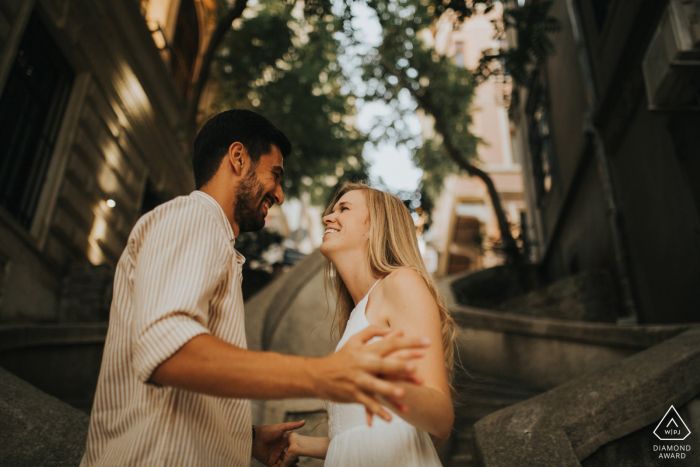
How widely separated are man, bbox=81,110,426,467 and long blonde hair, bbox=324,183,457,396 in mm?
646

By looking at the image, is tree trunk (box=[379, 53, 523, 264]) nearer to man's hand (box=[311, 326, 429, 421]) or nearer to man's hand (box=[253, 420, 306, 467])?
man's hand (box=[253, 420, 306, 467])

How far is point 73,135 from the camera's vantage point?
8.20 metres

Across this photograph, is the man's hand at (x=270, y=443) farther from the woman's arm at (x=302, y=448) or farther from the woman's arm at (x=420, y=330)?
the woman's arm at (x=420, y=330)

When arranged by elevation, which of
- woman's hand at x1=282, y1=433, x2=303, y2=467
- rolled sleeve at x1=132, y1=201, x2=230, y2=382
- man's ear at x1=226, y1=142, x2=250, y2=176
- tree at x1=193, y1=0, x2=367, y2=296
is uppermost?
tree at x1=193, y1=0, x2=367, y2=296

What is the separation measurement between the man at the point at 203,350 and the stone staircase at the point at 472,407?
2.54 metres

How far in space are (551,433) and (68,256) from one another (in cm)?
784

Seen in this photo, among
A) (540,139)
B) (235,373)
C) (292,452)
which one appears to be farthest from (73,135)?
(540,139)

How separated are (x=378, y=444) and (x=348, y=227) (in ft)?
3.51

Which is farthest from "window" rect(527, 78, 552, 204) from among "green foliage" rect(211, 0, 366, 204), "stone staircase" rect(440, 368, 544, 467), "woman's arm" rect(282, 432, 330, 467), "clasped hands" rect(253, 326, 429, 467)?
"clasped hands" rect(253, 326, 429, 467)

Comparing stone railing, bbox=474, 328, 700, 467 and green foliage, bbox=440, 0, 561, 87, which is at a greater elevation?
green foliage, bbox=440, 0, 561, 87

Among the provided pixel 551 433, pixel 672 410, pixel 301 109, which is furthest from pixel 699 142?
pixel 301 109

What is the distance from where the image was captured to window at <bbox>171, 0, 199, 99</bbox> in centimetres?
1339

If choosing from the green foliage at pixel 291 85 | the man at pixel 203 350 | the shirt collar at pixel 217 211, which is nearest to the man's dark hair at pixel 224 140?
the man at pixel 203 350

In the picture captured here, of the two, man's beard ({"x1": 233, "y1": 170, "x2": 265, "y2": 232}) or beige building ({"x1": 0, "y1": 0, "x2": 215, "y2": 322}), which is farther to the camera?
beige building ({"x1": 0, "y1": 0, "x2": 215, "y2": 322})
